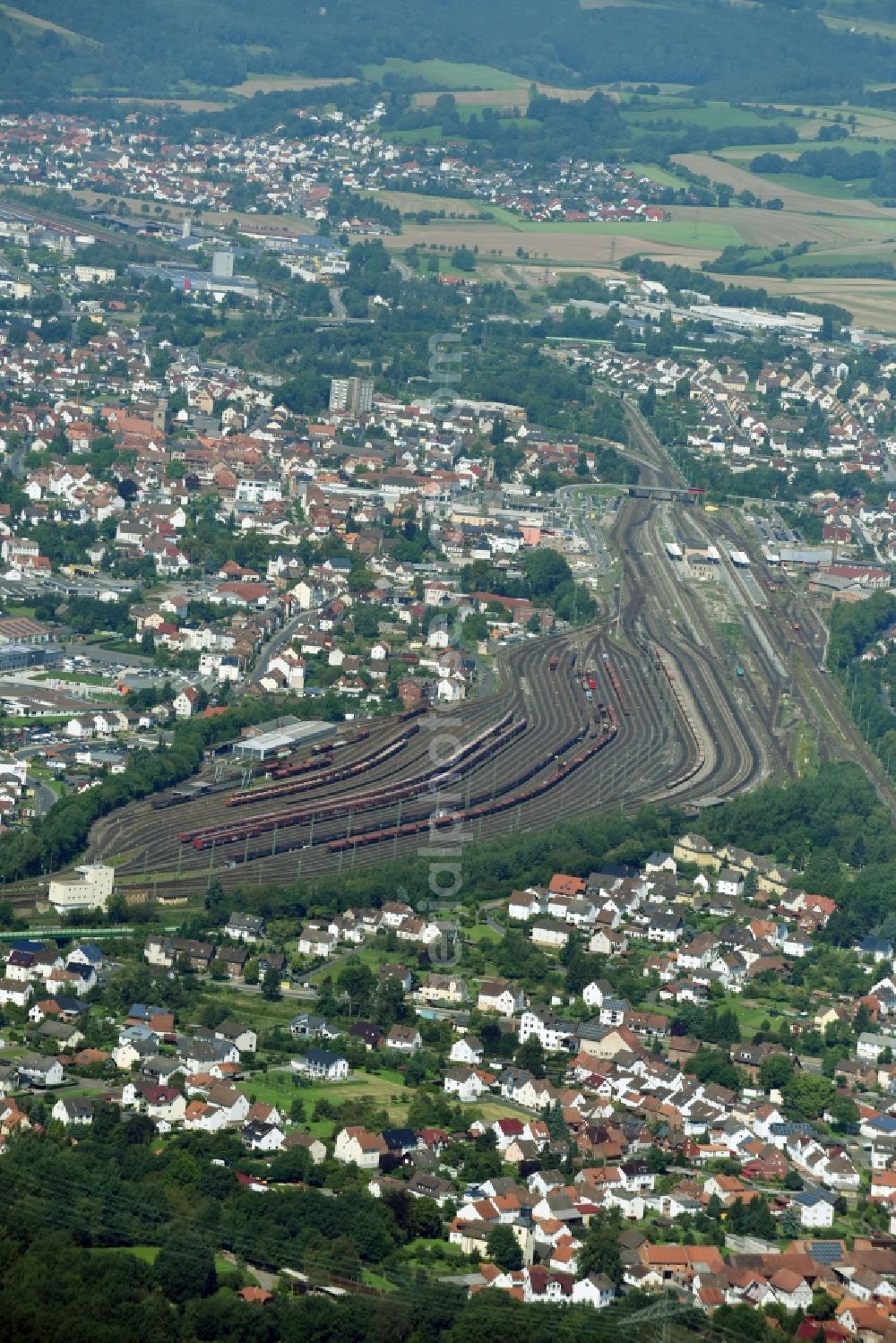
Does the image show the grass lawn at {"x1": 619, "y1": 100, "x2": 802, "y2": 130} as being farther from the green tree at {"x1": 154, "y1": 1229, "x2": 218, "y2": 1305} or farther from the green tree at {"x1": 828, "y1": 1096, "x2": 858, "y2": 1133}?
the green tree at {"x1": 154, "y1": 1229, "x2": 218, "y2": 1305}

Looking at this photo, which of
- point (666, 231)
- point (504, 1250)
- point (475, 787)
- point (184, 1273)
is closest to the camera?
point (184, 1273)

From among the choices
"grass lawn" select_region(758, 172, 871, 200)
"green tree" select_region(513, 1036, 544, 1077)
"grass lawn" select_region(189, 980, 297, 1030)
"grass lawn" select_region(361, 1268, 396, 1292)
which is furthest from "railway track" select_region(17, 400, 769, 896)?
"grass lawn" select_region(758, 172, 871, 200)

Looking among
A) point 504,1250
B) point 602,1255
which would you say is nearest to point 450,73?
point 504,1250

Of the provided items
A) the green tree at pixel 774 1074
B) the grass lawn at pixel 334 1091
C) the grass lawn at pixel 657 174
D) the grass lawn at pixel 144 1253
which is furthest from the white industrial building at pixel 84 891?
the grass lawn at pixel 657 174

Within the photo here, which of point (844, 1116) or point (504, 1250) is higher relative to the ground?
point (504, 1250)

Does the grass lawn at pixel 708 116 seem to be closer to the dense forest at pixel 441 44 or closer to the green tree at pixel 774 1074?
the dense forest at pixel 441 44

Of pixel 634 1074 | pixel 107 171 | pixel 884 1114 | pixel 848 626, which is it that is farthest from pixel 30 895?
pixel 107 171

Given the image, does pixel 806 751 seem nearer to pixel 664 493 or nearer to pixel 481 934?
pixel 481 934
